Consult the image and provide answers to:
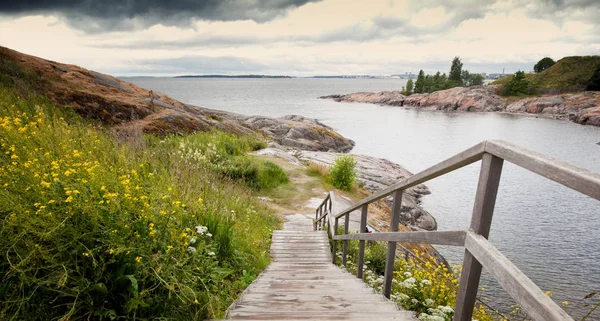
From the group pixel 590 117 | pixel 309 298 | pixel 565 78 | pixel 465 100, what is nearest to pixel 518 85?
pixel 465 100

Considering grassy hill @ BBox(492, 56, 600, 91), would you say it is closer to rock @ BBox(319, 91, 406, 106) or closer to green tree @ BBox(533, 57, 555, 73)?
green tree @ BBox(533, 57, 555, 73)

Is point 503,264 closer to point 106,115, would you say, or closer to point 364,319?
point 364,319

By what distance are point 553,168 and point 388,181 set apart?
21774 millimetres

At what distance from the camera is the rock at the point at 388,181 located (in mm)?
17297

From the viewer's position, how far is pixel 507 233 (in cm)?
1745

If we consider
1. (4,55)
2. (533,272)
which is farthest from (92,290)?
(4,55)

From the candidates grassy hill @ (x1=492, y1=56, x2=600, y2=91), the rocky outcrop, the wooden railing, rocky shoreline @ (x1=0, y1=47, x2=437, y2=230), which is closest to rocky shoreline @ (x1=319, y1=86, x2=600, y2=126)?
grassy hill @ (x1=492, y1=56, x2=600, y2=91)

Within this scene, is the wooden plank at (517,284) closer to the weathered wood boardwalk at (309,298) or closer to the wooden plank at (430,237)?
the wooden plank at (430,237)

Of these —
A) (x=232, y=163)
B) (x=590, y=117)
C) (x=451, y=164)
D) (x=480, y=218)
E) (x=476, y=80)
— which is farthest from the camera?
(x=476, y=80)

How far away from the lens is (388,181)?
22.4m

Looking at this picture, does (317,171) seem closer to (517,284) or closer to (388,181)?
(388,181)

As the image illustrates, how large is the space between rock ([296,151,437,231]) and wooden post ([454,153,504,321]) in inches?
538

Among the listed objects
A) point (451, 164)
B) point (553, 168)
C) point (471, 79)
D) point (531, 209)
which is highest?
point (471, 79)

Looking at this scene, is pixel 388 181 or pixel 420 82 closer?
pixel 388 181
